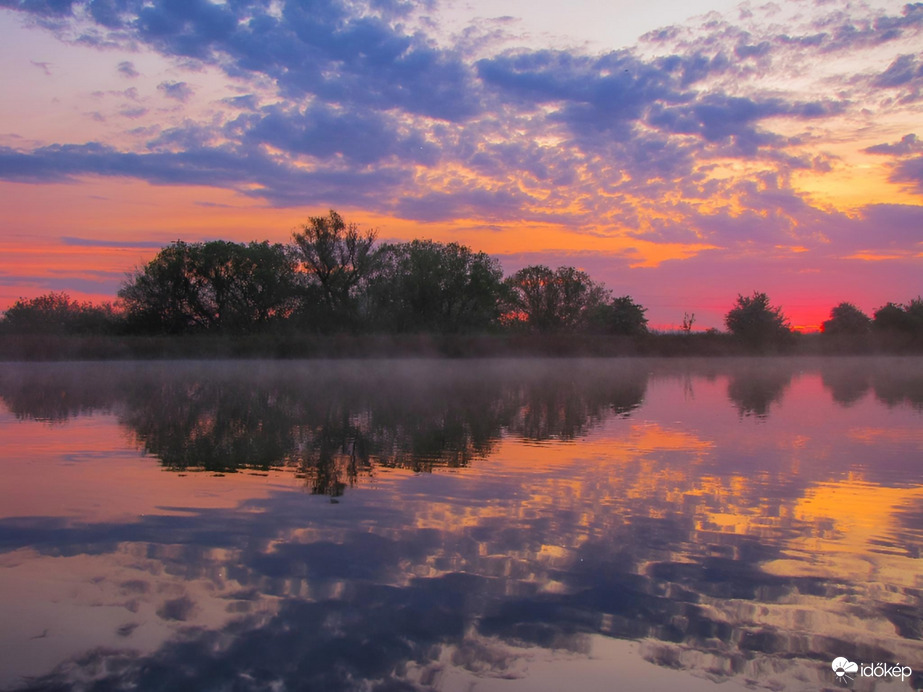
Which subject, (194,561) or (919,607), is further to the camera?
(194,561)

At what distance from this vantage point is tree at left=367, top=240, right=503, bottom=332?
63906 mm

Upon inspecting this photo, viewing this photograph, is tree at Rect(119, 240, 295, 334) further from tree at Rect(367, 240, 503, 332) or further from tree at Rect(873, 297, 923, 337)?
tree at Rect(873, 297, 923, 337)

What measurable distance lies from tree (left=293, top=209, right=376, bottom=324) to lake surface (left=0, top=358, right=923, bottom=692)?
52591mm

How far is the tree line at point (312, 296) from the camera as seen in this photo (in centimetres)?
6072

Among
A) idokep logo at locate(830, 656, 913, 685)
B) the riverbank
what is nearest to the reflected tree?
idokep logo at locate(830, 656, 913, 685)

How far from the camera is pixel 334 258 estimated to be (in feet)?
213

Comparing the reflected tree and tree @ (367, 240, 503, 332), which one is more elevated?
tree @ (367, 240, 503, 332)

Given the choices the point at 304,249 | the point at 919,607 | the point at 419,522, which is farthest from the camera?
the point at 304,249

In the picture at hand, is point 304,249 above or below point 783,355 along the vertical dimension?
above

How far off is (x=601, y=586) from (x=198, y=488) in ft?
16.6

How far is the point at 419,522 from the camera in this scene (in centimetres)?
667

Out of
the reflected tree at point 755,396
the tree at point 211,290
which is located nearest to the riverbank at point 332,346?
the tree at point 211,290

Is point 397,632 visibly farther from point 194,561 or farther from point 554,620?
point 194,561

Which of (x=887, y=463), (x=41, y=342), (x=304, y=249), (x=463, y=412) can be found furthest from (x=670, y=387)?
(x=304, y=249)
